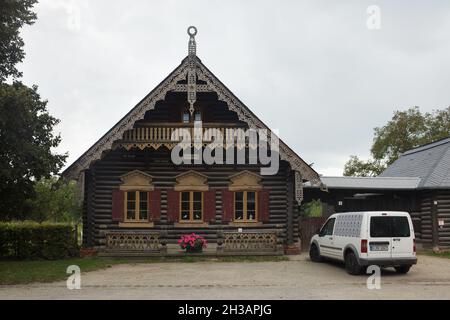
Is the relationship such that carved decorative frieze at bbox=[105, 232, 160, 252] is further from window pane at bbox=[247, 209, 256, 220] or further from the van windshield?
the van windshield

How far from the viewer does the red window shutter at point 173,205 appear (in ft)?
69.3

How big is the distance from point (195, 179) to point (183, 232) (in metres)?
2.49

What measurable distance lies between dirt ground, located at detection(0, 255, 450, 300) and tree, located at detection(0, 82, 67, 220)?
4.62 meters

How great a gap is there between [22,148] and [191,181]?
7.69 metres

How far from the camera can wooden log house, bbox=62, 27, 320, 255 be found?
66.0 feet

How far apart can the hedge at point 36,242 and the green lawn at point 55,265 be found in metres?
0.80

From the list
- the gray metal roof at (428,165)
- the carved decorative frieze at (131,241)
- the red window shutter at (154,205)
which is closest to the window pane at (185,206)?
the red window shutter at (154,205)

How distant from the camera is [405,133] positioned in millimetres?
50906

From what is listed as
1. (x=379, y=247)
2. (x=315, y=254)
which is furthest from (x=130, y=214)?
(x=379, y=247)

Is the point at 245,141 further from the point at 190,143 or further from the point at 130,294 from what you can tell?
the point at 130,294

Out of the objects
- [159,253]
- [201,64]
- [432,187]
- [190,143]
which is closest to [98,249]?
[159,253]

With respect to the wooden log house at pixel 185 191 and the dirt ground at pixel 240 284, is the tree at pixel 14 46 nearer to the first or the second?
the wooden log house at pixel 185 191

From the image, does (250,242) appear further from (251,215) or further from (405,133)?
(405,133)

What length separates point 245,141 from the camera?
2030cm
